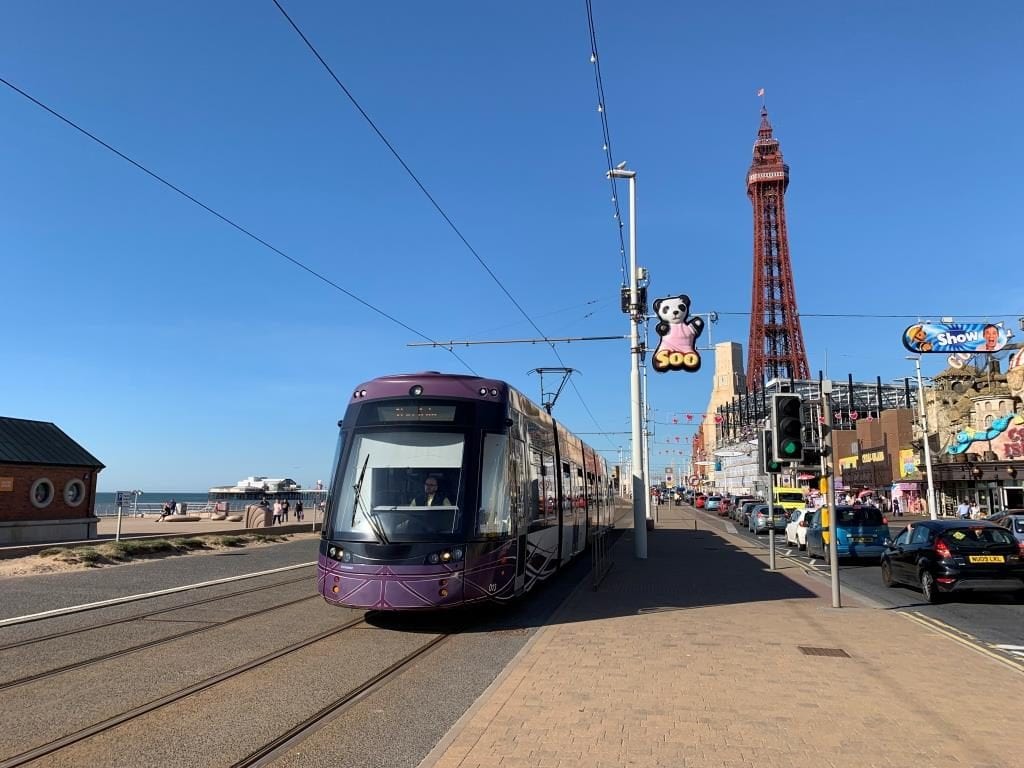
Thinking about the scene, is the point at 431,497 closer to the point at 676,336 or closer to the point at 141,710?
the point at 141,710

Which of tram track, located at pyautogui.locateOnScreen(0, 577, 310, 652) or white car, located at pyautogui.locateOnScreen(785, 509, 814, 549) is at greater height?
white car, located at pyautogui.locateOnScreen(785, 509, 814, 549)

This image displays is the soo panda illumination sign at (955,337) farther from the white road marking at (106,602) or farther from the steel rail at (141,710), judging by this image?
the steel rail at (141,710)

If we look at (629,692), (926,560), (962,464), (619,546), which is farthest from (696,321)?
(962,464)

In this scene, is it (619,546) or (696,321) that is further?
(619,546)

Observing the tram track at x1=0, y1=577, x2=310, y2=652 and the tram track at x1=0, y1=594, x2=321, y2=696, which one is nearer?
the tram track at x1=0, y1=594, x2=321, y2=696

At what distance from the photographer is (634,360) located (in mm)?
21812

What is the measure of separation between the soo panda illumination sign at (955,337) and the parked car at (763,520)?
15846 millimetres

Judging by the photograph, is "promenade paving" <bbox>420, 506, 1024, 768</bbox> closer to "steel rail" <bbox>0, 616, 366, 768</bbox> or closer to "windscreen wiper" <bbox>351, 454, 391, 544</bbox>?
"windscreen wiper" <bbox>351, 454, 391, 544</bbox>

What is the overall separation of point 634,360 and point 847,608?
1075cm

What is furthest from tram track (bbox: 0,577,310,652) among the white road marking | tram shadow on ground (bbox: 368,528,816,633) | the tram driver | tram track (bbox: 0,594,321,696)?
the tram driver

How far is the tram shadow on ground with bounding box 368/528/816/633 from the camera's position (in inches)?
429

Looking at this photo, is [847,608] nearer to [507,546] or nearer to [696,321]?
[507,546]

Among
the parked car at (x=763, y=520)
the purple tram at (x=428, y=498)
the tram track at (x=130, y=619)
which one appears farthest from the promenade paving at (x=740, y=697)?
the parked car at (x=763, y=520)

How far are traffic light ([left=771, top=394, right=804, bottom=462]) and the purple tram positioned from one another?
13.9 ft
